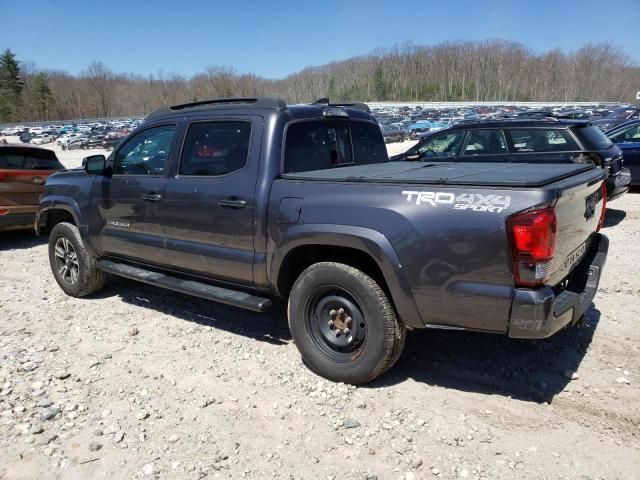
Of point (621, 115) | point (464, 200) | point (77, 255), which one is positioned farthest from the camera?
point (621, 115)

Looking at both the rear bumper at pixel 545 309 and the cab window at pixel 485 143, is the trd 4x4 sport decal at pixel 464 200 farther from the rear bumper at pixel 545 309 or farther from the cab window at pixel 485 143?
the cab window at pixel 485 143

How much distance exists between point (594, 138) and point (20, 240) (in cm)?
972

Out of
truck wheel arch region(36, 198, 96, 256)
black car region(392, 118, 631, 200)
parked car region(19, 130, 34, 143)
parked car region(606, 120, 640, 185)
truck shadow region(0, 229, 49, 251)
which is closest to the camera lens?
truck wheel arch region(36, 198, 96, 256)

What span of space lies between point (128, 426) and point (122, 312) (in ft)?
7.21

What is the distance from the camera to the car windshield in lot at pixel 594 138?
24.9 feet

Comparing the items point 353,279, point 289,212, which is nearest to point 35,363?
point 289,212

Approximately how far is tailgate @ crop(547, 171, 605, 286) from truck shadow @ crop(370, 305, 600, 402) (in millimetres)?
805

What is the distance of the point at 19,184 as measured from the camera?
7.95 metres

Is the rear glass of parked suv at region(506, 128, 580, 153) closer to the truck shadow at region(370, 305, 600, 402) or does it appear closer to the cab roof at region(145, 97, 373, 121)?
the cab roof at region(145, 97, 373, 121)

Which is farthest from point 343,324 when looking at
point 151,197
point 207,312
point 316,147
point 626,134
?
point 626,134

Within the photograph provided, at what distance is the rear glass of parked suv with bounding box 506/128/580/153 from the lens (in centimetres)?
759

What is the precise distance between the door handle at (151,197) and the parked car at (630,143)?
9.82 meters

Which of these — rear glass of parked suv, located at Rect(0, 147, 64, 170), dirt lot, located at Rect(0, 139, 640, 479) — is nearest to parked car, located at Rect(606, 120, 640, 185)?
dirt lot, located at Rect(0, 139, 640, 479)

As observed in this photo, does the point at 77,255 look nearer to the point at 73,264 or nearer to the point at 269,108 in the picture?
the point at 73,264
